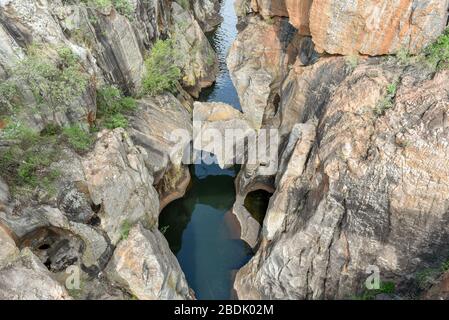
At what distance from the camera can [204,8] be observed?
3800 cm

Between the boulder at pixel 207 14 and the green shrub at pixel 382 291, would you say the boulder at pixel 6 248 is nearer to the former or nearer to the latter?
the green shrub at pixel 382 291

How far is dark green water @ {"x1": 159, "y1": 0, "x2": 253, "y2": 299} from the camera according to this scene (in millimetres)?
15312

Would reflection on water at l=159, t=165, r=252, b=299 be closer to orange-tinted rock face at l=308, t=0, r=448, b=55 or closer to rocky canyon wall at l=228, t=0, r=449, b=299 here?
rocky canyon wall at l=228, t=0, r=449, b=299

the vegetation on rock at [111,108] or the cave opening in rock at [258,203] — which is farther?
the cave opening in rock at [258,203]

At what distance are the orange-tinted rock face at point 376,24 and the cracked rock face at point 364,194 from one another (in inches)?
35.4

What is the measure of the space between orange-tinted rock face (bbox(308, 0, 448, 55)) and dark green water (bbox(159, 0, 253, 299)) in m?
9.54

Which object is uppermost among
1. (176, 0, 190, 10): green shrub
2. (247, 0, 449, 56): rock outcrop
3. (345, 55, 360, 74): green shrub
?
(176, 0, 190, 10): green shrub

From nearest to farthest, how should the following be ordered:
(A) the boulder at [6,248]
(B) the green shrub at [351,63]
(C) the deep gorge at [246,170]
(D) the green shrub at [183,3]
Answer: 1. (A) the boulder at [6,248]
2. (C) the deep gorge at [246,170]
3. (B) the green shrub at [351,63]
4. (D) the green shrub at [183,3]

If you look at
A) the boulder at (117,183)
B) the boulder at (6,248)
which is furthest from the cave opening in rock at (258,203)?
the boulder at (6,248)

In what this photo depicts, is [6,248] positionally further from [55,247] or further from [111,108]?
[111,108]

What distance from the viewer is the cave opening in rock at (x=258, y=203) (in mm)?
18606

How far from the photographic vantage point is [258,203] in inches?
752

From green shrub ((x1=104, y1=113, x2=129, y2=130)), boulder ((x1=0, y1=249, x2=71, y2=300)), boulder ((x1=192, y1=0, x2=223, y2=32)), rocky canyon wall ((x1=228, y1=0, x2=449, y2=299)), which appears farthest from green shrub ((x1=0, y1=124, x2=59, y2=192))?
boulder ((x1=192, y1=0, x2=223, y2=32))
